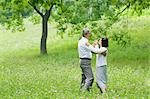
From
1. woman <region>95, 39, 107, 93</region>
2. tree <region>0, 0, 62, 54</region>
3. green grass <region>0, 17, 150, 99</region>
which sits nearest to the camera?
green grass <region>0, 17, 150, 99</region>

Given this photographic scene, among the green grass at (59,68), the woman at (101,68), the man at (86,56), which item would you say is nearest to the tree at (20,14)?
the green grass at (59,68)

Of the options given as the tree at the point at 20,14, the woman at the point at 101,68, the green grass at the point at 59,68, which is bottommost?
the green grass at the point at 59,68

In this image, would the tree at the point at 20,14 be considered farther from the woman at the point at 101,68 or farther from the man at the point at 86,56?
the woman at the point at 101,68

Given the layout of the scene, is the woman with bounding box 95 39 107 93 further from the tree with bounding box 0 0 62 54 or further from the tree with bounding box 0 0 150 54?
the tree with bounding box 0 0 62 54

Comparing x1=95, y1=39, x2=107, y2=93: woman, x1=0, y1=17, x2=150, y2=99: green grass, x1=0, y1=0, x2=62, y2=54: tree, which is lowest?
x1=0, y1=17, x2=150, y2=99: green grass

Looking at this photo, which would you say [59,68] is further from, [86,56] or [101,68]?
[101,68]

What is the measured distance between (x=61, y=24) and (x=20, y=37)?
21733 millimetres

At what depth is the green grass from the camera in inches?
576

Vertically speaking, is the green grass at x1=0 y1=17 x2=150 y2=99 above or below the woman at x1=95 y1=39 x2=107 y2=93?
below

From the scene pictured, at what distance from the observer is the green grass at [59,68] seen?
14.6 meters

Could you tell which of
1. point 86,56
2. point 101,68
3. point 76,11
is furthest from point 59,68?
point 101,68

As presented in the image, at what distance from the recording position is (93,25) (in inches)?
1332

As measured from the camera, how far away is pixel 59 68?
27281 millimetres

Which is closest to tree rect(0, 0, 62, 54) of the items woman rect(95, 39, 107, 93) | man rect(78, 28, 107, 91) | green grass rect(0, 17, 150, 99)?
green grass rect(0, 17, 150, 99)
